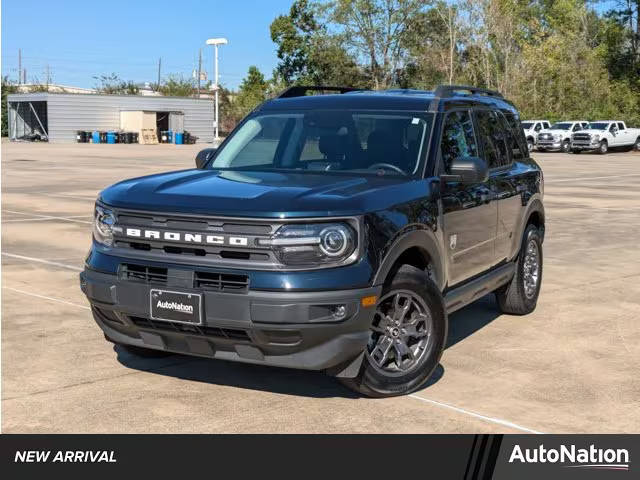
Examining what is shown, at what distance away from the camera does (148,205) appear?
4.92 meters

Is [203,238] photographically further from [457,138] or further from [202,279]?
[457,138]

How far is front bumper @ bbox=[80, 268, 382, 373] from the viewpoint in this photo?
14.9ft

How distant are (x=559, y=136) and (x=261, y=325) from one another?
4816cm

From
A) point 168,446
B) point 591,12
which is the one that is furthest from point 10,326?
point 591,12

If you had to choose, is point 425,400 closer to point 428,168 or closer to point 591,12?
point 428,168

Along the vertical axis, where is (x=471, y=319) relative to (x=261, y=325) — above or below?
below

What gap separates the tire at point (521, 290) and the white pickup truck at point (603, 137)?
4267cm

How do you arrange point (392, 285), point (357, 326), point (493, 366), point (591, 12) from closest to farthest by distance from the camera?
point (357, 326) → point (392, 285) → point (493, 366) → point (591, 12)

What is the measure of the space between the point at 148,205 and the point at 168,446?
138 cm

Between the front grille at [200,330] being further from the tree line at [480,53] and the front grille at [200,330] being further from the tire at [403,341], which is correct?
the tree line at [480,53]

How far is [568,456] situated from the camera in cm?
431

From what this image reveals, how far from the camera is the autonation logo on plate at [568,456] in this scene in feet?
13.4

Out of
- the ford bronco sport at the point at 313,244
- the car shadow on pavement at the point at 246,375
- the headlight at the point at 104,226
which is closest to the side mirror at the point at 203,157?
the ford bronco sport at the point at 313,244

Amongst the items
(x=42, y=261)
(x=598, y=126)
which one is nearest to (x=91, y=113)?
(x=598, y=126)
